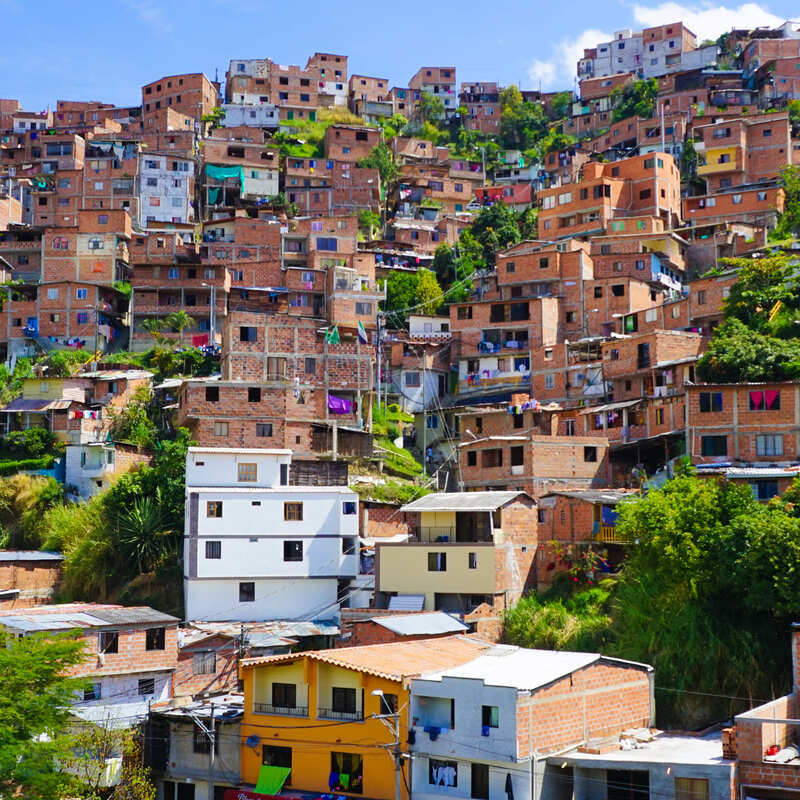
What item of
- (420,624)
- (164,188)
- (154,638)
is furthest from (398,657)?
(164,188)

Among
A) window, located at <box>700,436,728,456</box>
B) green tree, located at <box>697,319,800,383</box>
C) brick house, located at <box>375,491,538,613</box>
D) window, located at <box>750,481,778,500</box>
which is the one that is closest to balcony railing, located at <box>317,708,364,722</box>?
brick house, located at <box>375,491,538,613</box>

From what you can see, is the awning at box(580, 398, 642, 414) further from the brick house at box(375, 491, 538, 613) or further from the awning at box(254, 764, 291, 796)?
the awning at box(254, 764, 291, 796)

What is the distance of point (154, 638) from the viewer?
125 feet

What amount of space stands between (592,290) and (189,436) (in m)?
25.0

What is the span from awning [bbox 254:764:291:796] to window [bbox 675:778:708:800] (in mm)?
10677

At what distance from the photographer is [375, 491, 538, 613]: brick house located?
42094 millimetres

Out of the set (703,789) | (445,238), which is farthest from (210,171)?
(703,789)

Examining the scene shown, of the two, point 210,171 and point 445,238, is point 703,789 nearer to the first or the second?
point 445,238

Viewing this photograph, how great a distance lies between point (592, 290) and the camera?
65.8 m

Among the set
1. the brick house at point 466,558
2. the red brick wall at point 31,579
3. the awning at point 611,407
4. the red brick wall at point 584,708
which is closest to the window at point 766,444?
the awning at point 611,407

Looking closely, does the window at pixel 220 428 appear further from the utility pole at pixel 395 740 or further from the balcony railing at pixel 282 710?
the utility pole at pixel 395 740

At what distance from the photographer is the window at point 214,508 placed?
46.3 metres

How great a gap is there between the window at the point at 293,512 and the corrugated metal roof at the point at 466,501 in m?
4.44

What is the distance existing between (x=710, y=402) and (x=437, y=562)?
470 inches
